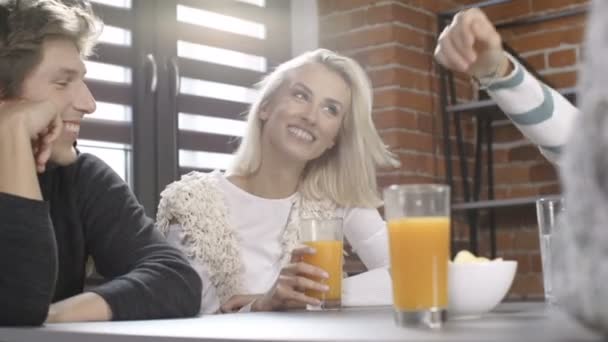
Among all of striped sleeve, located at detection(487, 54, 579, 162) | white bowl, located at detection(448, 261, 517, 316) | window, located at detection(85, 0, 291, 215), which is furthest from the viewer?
window, located at detection(85, 0, 291, 215)

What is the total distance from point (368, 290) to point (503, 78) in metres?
0.56

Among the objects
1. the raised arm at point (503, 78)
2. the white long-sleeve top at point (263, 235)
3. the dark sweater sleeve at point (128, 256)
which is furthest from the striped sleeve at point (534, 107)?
the white long-sleeve top at point (263, 235)

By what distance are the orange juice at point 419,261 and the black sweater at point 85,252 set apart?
1.84 feet

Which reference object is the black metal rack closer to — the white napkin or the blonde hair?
the blonde hair

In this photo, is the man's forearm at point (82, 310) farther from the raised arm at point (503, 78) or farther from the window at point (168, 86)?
the window at point (168, 86)

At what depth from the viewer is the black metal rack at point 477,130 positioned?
10.8 ft

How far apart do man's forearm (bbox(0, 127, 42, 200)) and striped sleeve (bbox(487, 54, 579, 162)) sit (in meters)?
0.66

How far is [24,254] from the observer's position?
123cm

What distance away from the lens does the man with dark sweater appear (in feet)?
4.42

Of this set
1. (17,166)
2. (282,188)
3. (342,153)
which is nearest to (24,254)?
(17,166)

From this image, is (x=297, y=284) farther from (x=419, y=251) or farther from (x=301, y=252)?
(x=419, y=251)

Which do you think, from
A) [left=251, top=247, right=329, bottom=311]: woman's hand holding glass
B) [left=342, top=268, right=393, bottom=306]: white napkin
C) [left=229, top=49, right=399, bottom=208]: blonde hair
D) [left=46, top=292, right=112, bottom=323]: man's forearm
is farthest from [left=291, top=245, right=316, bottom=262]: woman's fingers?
[left=229, top=49, right=399, bottom=208]: blonde hair

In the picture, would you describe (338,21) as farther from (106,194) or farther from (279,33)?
(106,194)

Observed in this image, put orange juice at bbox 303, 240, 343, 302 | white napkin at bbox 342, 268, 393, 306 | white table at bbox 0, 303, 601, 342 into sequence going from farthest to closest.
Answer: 1. white napkin at bbox 342, 268, 393, 306
2. orange juice at bbox 303, 240, 343, 302
3. white table at bbox 0, 303, 601, 342
